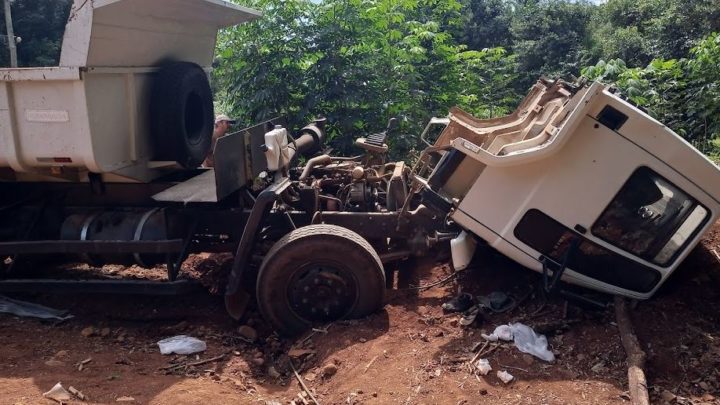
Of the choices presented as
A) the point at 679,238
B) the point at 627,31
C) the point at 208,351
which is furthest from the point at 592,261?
the point at 627,31

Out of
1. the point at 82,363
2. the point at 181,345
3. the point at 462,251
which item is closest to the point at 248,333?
the point at 181,345

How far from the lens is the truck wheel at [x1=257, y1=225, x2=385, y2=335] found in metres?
4.82

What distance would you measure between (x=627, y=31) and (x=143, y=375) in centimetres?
2160

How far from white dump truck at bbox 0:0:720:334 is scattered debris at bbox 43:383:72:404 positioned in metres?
1.17

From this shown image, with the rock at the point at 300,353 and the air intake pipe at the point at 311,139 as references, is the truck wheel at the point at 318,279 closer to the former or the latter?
the rock at the point at 300,353

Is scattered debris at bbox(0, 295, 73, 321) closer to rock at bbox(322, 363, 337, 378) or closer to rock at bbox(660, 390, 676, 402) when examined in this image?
rock at bbox(322, 363, 337, 378)

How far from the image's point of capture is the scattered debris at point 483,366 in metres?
4.02

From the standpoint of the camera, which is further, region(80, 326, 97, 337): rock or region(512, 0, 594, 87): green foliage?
region(512, 0, 594, 87): green foliage

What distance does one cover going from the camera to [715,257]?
4922 mm

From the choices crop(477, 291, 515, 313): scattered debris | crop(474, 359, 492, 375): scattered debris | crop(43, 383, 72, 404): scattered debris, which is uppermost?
crop(474, 359, 492, 375): scattered debris

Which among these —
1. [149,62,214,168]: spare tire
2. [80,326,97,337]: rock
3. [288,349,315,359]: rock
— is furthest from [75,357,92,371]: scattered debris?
[149,62,214,168]: spare tire

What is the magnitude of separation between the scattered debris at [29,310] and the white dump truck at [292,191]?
25cm

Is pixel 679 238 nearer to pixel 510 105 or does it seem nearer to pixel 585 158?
pixel 585 158

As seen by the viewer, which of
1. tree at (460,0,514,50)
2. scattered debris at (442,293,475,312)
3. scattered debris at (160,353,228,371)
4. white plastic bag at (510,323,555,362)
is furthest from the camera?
tree at (460,0,514,50)
